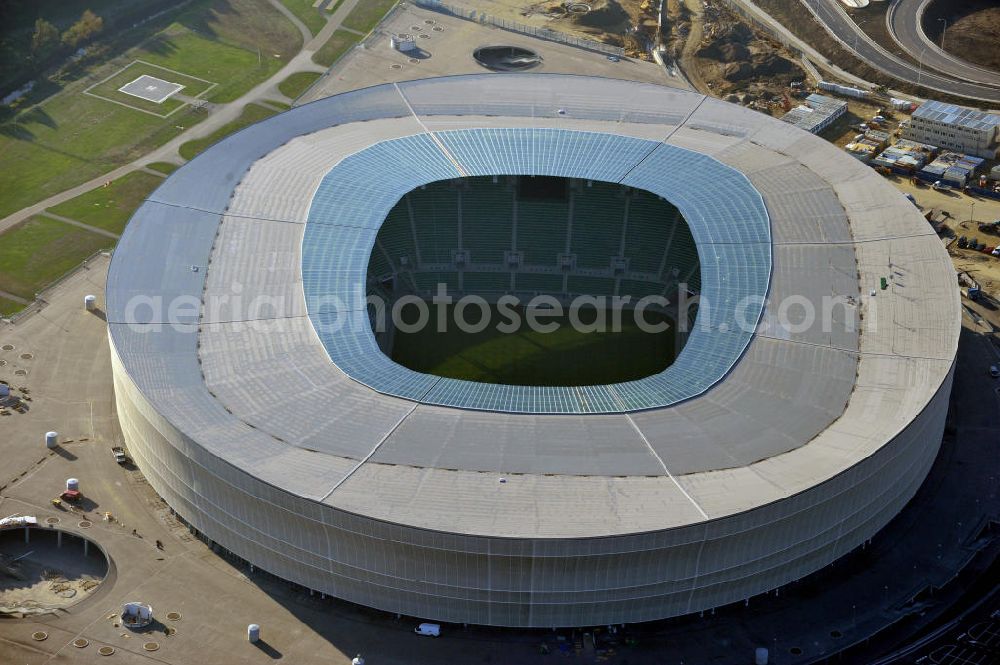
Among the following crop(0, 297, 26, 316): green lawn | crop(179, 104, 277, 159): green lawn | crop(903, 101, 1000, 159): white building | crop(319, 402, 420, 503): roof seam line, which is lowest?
crop(319, 402, 420, 503): roof seam line

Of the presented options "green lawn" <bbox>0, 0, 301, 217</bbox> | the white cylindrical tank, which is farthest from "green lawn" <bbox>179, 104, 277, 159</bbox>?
the white cylindrical tank

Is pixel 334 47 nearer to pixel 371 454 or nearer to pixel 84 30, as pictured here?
pixel 84 30

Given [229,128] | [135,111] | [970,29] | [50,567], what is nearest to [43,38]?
[135,111]

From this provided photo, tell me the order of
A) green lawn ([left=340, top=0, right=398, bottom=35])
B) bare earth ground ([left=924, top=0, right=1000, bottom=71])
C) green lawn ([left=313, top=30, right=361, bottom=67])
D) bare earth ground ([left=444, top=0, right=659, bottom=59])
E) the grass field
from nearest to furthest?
the grass field < bare earth ground ([left=924, top=0, right=1000, bottom=71]) < green lawn ([left=313, top=30, right=361, bottom=67]) < bare earth ground ([left=444, top=0, right=659, bottom=59]) < green lawn ([left=340, top=0, right=398, bottom=35])

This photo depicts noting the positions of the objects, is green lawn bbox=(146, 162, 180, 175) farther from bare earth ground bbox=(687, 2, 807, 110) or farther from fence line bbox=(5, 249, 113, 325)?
bare earth ground bbox=(687, 2, 807, 110)

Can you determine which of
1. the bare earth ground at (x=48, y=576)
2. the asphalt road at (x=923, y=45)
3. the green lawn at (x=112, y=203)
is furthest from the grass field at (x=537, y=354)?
the asphalt road at (x=923, y=45)

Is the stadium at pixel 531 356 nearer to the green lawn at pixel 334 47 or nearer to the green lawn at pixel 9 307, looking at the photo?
the green lawn at pixel 9 307
